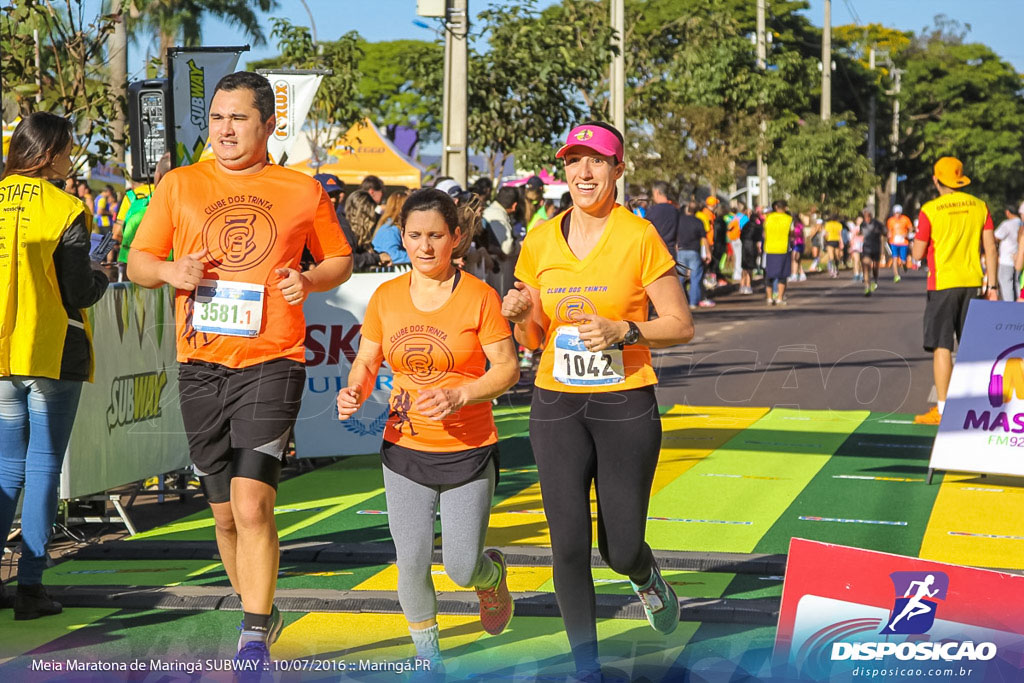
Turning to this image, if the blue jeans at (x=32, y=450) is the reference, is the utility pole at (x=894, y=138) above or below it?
above

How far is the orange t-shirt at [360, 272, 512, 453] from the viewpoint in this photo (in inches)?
192

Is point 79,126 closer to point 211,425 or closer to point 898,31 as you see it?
point 211,425

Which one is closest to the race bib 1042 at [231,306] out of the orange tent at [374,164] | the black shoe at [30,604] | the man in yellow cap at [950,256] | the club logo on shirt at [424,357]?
the club logo on shirt at [424,357]

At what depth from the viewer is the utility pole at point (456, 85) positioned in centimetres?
1458

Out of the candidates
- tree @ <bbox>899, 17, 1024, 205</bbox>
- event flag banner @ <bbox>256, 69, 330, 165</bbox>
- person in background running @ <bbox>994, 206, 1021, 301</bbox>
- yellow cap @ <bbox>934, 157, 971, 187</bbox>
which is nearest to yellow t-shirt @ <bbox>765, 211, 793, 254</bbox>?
person in background running @ <bbox>994, 206, 1021, 301</bbox>

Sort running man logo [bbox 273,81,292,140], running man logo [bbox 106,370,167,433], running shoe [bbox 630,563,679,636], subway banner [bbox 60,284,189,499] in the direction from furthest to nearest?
1. running man logo [bbox 273,81,292,140]
2. running man logo [bbox 106,370,167,433]
3. subway banner [bbox 60,284,189,499]
4. running shoe [bbox 630,563,679,636]

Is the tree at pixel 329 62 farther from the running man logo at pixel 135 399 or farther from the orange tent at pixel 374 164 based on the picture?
the running man logo at pixel 135 399

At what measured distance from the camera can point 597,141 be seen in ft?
16.2

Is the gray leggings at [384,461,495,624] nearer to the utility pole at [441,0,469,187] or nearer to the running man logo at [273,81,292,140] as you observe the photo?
the utility pole at [441,0,469,187]

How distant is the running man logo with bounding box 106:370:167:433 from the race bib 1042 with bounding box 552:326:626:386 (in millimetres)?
3853

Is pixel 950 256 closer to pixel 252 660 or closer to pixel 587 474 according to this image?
pixel 587 474

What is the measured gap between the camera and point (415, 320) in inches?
193

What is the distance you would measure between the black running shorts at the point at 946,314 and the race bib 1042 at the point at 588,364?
690cm

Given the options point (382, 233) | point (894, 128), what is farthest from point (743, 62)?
point (894, 128)
